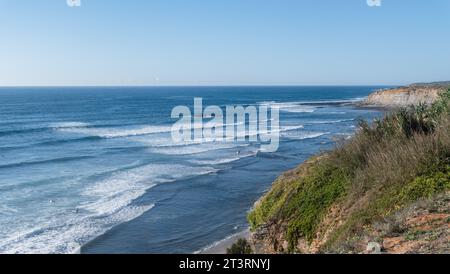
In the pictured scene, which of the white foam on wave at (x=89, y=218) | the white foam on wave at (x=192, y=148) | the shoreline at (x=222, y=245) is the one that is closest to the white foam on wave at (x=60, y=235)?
the white foam on wave at (x=89, y=218)

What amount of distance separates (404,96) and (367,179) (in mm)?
75059

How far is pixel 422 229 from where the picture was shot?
757 cm

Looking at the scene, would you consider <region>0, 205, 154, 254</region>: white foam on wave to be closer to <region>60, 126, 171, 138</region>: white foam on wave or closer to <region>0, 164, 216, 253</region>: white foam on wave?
<region>0, 164, 216, 253</region>: white foam on wave

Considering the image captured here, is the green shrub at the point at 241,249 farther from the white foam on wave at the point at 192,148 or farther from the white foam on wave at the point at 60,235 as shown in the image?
the white foam on wave at the point at 192,148

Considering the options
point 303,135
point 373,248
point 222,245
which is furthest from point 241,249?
point 303,135

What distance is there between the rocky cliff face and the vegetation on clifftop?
197ft

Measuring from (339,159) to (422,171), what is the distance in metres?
2.74

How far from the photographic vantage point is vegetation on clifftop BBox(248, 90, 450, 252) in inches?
388

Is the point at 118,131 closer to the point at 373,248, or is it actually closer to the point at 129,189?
the point at 129,189

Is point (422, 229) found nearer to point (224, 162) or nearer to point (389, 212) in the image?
point (389, 212)

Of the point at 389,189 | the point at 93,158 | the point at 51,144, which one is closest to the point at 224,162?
the point at 93,158

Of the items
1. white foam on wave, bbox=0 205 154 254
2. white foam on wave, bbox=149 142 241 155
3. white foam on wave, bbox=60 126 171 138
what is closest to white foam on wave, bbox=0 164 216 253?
white foam on wave, bbox=0 205 154 254

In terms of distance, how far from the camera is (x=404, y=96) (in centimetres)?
8094

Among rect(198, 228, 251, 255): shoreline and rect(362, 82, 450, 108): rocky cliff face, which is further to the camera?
rect(362, 82, 450, 108): rocky cliff face
